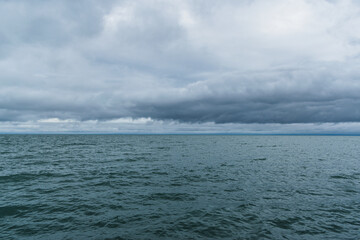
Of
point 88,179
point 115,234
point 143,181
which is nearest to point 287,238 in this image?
point 115,234

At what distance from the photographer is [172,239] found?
1209 centimetres

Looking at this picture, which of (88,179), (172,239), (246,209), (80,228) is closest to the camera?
(172,239)

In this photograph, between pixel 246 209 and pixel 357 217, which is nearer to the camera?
pixel 357 217

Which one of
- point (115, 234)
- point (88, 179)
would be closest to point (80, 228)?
point (115, 234)

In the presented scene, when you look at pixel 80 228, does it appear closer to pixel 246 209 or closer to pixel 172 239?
pixel 172 239

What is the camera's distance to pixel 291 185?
82.4 ft

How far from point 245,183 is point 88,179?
69.5 ft

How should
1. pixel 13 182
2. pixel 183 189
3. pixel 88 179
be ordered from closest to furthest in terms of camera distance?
pixel 183 189, pixel 13 182, pixel 88 179

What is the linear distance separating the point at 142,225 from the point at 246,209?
29.2ft

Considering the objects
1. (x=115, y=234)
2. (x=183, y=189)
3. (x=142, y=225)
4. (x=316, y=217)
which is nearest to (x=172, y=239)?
(x=142, y=225)

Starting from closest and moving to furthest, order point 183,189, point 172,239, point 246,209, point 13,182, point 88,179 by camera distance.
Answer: point 172,239 → point 246,209 → point 183,189 → point 13,182 → point 88,179

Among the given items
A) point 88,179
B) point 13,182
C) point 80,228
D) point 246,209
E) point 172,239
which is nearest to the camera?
point 172,239

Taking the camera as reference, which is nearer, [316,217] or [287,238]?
[287,238]

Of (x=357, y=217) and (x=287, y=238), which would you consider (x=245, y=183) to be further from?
(x=287, y=238)
